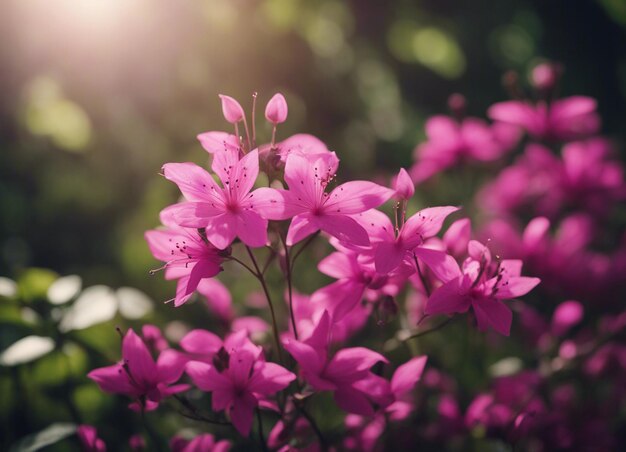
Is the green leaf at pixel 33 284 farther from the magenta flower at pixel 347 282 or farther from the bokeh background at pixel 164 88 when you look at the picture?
the magenta flower at pixel 347 282

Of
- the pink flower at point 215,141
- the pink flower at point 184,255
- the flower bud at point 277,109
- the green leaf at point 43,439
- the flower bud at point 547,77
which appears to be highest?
the flower bud at point 277,109

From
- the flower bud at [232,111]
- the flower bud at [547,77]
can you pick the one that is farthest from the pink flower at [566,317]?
the flower bud at [232,111]

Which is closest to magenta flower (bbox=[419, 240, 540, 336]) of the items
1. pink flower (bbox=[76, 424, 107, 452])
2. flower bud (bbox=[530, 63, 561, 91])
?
pink flower (bbox=[76, 424, 107, 452])

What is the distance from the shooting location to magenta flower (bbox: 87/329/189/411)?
71 centimetres

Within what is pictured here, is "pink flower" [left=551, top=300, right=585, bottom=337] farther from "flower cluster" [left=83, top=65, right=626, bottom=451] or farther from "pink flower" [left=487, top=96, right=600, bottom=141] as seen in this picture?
"pink flower" [left=487, top=96, right=600, bottom=141]

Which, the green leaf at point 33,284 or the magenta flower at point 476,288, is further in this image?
the green leaf at point 33,284

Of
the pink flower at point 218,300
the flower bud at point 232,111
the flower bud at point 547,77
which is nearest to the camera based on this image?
the flower bud at point 232,111

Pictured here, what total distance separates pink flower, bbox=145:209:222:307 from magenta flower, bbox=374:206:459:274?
0.18m

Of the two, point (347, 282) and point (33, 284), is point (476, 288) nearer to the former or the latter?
point (347, 282)

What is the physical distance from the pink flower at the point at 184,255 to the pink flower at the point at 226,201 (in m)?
0.04

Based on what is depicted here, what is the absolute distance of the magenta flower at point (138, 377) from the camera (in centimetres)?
71

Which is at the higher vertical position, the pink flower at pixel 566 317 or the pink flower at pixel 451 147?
the pink flower at pixel 451 147

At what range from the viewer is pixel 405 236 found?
27.6 inches

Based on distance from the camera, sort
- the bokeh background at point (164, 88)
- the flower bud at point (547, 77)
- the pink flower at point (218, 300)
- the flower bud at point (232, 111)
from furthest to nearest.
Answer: the bokeh background at point (164, 88) < the flower bud at point (547, 77) < the pink flower at point (218, 300) < the flower bud at point (232, 111)
